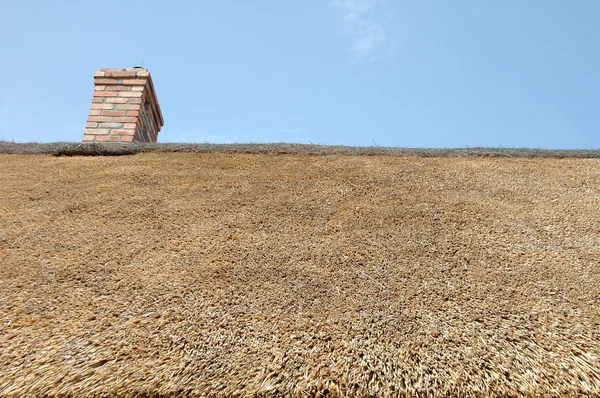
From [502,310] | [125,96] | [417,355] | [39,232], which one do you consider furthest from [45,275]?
[125,96]

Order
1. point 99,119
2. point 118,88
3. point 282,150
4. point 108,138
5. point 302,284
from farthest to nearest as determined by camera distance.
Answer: point 118,88 → point 99,119 → point 108,138 → point 282,150 → point 302,284

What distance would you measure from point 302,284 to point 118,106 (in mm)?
3359

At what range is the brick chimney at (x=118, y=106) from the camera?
3.89 meters

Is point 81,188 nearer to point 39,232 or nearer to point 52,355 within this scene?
point 39,232

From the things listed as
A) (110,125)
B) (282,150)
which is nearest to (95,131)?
(110,125)

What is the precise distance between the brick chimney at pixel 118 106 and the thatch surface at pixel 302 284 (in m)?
1.25

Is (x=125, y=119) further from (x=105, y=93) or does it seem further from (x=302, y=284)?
(x=302, y=284)

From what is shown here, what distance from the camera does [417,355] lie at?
128 cm

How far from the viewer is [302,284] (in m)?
1.63

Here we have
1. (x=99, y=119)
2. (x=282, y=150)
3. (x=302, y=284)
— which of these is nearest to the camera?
(x=302, y=284)

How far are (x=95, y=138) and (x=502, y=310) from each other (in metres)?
3.84

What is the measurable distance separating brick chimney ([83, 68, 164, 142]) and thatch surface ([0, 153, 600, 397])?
1254 mm

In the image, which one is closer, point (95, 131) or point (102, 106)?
point (95, 131)

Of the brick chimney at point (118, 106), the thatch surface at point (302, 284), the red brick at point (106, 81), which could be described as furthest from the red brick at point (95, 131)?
the thatch surface at point (302, 284)
